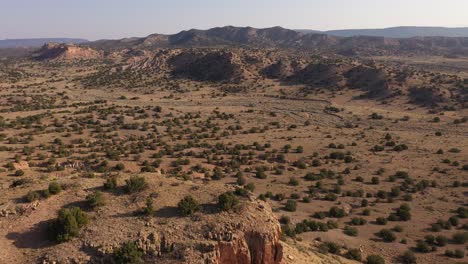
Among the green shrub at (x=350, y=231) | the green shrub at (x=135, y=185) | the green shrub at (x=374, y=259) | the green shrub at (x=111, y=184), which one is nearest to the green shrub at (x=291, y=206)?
the green shrub at (x=350, y=231)

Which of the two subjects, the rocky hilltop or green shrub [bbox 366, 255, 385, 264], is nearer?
green shrub [bbox 366, 255, 385, 264]

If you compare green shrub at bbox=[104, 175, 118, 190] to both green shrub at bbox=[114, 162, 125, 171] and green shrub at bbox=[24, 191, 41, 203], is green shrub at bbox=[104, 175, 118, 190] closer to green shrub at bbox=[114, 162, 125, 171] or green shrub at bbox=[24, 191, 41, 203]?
green shrub at bbox=[24, 191, 41, 203]

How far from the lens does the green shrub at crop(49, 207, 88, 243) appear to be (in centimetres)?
1420

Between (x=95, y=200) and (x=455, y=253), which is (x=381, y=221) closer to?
(x=455, y=253)

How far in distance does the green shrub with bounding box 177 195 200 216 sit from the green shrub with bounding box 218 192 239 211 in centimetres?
98

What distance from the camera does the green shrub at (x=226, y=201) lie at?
16.2 metres

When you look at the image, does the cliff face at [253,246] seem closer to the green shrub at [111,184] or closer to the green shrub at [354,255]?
the green shrub at [111,184]

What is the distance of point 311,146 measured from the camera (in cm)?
4719

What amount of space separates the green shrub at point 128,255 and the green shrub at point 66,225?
1973 millimetres

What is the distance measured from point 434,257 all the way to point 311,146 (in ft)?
83.6

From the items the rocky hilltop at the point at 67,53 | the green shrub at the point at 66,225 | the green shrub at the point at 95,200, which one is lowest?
the green shrub at the point at 66,225

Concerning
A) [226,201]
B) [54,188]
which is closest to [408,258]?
[226,201]

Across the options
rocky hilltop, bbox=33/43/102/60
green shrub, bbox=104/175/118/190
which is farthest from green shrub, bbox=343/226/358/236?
rocky hilltop, bbox=33/43/102/60

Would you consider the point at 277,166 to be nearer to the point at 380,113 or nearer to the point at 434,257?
the point at 434,257
